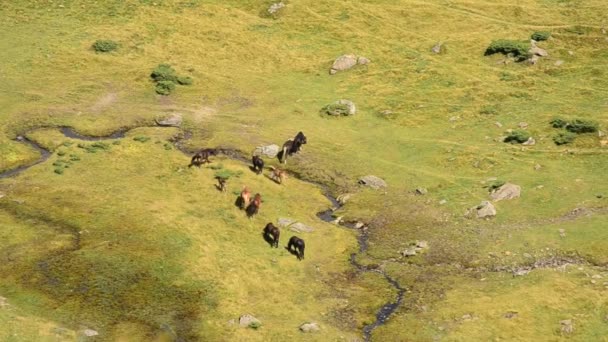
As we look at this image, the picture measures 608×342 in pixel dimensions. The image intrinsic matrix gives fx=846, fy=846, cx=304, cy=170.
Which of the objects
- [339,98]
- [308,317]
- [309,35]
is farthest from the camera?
[309,35]

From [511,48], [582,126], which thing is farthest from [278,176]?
A: [511,48]

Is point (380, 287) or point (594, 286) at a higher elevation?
point (594, 286)

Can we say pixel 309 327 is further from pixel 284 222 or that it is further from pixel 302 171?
pixel 302 171

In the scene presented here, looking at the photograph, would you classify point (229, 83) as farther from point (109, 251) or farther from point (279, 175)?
point (109, 251)

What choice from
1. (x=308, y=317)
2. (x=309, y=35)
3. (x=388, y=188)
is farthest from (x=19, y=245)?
(x=309, y=35)

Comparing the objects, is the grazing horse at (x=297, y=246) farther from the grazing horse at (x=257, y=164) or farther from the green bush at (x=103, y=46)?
the green bush at (x=103, y=46)

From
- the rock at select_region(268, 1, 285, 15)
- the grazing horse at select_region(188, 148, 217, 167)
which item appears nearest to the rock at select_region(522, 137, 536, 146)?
the grazing horse at select_region(188, 148, 217, 167)
